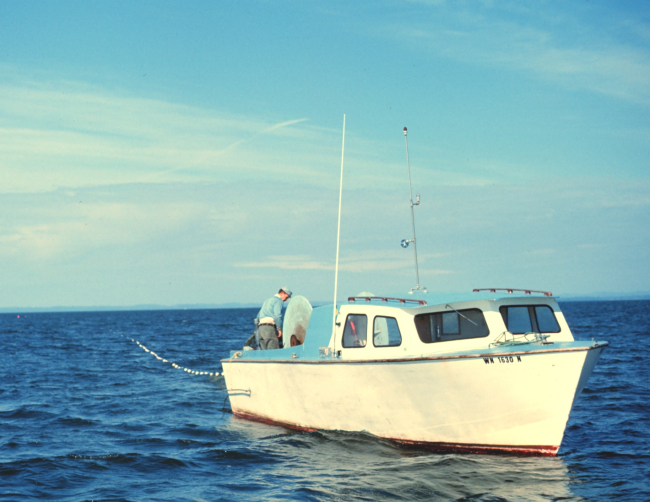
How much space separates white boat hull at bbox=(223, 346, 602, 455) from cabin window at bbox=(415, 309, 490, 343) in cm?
96

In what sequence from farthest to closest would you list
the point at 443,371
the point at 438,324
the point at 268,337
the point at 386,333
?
the point at 268,337
the point at 386,333
the point at 438,324
the point at 443,371

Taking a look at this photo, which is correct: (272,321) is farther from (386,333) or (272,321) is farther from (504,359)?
(504,359)

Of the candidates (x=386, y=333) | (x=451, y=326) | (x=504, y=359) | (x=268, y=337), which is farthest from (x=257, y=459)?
(x=504, y=359)

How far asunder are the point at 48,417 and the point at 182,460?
5.45 metres

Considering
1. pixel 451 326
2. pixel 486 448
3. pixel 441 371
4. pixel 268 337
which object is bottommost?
pixel 486 448

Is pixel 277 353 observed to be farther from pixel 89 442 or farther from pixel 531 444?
pixel 531 444

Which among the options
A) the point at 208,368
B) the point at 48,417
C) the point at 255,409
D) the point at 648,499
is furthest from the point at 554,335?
the point at 208,368

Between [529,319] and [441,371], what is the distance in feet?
8.08

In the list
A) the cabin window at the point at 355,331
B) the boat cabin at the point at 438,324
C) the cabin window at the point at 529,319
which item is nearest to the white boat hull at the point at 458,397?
the boat cabin at the point at 438,324

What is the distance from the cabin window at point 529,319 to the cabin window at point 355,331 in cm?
234

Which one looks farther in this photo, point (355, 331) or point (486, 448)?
point (355, 331)

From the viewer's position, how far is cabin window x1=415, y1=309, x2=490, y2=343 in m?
11.0

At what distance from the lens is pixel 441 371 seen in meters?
10.1

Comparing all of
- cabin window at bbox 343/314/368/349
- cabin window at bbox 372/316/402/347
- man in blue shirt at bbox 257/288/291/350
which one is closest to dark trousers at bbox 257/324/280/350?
man in blue shirt at bbox 257/288/291/350
